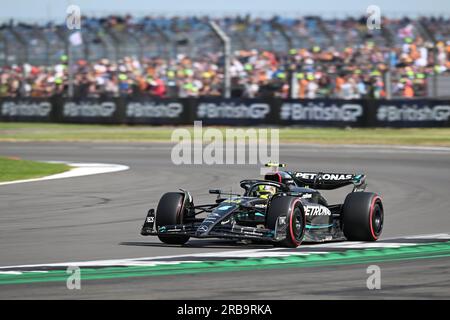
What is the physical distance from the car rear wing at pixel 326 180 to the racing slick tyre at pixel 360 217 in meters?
0.71

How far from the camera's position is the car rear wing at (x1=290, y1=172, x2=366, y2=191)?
12766 mm

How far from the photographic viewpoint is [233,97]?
40.5 meters

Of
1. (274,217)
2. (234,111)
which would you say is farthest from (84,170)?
(234,111)

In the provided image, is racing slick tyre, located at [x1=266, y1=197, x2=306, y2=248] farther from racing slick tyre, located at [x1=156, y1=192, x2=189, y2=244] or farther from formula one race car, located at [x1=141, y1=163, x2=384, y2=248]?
racing slick tyre, located at [x1=156, y1=192, x2=189, y2=244]

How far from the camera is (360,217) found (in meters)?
11.9

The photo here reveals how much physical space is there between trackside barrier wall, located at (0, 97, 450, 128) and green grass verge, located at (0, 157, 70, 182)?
49.6 feet

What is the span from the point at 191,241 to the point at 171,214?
55cm

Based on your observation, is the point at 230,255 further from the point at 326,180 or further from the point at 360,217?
the point at 326,180

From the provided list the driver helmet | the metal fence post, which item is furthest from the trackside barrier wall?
the driver helmet

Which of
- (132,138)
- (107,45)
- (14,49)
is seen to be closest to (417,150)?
(132,138)

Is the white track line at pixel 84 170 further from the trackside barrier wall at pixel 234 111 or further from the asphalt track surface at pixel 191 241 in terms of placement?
the trackside barrier wall at pixel 234 111

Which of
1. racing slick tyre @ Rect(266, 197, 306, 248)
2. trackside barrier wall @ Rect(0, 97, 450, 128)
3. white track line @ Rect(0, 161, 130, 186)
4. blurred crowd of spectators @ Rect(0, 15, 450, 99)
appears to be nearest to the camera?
racing slick tyre @ Rect(266, 197, 306, 248)

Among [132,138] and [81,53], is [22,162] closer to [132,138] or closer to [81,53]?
[132,138]

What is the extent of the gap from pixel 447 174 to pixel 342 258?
12.2 m
